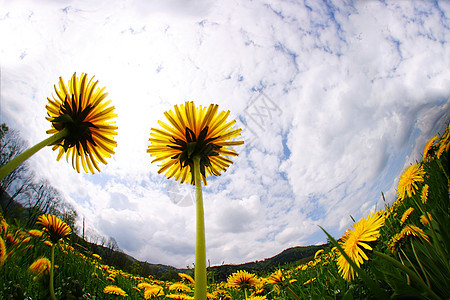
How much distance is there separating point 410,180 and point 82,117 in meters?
2.66

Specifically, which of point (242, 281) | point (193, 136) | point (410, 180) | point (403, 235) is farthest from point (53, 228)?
point (410, 180)

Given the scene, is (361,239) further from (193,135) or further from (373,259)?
(193,135)

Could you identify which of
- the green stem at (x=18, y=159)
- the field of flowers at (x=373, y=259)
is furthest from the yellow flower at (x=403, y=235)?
the green stem at (x=18, y=159)

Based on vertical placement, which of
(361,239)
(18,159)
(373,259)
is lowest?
(373,259)

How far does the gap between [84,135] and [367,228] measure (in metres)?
1.72

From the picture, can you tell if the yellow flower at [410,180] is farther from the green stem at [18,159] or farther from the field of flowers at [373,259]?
the green stem at [18,159]

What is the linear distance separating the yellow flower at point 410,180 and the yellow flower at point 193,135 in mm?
1666

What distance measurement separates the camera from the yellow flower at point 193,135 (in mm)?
1214

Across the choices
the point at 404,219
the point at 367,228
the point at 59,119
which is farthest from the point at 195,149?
the point at 404,219

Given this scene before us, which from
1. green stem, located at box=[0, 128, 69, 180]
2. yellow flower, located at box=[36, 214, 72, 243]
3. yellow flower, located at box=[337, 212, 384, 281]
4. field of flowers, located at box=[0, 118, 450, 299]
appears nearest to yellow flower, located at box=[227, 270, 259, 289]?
field of flowers, located at box=[0, 118, 450, 299]

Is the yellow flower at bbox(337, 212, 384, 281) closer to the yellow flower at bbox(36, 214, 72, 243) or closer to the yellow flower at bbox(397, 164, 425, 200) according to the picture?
the yellow flower at bbox(397, 164, 425, 200)

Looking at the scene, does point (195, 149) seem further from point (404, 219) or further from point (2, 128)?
point (2, 128)

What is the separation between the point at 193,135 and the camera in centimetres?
123

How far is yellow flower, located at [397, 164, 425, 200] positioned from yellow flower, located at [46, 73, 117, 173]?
247 cm
